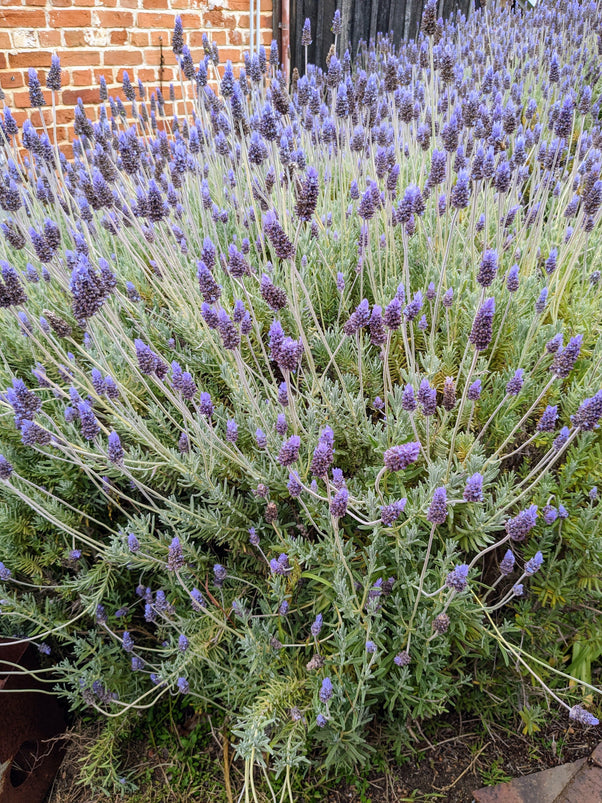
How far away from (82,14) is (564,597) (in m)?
5.47

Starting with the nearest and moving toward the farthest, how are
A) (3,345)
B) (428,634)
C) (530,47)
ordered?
(428,634)
(3,345)
(530,47)

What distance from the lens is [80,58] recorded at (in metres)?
4.66

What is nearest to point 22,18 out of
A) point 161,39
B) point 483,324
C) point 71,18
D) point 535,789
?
point 71,18

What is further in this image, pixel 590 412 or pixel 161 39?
pixel 161 39

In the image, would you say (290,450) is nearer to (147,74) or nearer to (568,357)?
(568,357)

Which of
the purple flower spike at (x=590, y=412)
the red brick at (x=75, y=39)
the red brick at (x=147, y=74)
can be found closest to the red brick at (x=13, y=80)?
the red brick at (x=75, y=39)

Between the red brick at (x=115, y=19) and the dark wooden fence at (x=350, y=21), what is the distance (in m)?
1.89

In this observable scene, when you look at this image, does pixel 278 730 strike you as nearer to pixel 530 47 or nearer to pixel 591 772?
pixel 591 772

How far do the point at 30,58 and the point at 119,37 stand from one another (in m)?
0.92

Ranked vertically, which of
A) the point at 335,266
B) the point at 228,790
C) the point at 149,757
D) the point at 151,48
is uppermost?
the point at 151,48

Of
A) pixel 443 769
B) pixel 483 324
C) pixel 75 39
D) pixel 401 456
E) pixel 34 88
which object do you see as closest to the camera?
pixel 401 456

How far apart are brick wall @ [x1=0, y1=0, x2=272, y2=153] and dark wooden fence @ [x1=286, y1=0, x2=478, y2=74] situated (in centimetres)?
89

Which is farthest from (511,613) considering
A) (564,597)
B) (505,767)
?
(505,767)

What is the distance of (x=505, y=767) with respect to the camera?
1683 millimetres
